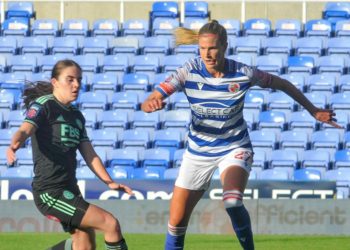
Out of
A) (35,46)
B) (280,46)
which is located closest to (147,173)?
(280,46)

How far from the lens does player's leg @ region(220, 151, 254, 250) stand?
8695 millimetres

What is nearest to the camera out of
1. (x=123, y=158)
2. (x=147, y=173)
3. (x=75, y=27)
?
(x=147, y=173)

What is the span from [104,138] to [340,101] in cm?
450

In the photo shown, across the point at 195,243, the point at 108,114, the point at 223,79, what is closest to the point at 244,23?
the point at 108,114

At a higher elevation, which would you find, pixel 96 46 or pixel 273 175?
pixel 96 46

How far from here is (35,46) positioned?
2330cm

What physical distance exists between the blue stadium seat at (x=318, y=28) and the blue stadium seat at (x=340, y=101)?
2167mm

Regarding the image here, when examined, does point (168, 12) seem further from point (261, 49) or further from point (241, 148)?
point (241, 148)

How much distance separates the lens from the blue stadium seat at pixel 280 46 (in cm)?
2252

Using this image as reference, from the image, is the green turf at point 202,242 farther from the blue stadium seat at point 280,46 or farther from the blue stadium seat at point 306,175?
the blue stadium seat at point 280,46

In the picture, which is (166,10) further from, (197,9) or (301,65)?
(301,65)

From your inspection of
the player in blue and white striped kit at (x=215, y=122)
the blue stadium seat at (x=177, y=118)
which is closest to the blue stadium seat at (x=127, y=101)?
the blue stadium seat at (x=177, y=118)

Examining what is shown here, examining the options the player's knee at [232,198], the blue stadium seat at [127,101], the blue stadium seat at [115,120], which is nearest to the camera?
the player's knee at [232,198]

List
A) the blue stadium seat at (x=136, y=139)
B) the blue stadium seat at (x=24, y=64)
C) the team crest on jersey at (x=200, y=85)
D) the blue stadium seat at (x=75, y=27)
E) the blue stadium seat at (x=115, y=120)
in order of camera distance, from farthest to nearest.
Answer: the blue stadium seat at (x=75, y=27), the blue stadium seat at (x=24, y=64), the blue stadium seat at (x=115, y=120), the blue stadium seat at (x=136, y=139), the team crest on jersey at (x=200, y=85)
